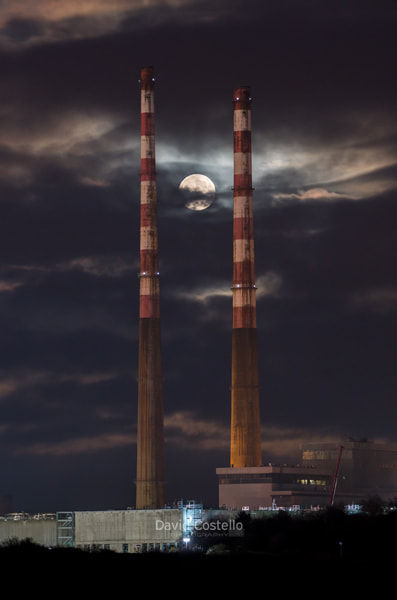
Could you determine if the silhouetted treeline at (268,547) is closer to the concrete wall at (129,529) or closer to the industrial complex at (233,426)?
the concrete wall at (129,529)

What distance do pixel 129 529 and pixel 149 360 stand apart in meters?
16.3

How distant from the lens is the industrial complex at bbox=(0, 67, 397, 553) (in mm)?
111500

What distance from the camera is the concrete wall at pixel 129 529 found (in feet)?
343

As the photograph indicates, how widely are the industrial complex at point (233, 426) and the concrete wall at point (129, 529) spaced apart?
4.3 inches

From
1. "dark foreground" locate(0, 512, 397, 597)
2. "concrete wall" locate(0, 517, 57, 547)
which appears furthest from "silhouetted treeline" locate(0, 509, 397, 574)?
"concrete wall" locate(0, 517, 57, 547)

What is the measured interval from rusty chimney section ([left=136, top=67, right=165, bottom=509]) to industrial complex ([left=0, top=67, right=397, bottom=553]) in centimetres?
9

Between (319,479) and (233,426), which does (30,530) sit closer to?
(233,426)

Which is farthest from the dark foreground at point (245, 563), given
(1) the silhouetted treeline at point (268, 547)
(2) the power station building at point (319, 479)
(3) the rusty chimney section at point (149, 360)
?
(3) the rusty chimney section at point (149, 360)

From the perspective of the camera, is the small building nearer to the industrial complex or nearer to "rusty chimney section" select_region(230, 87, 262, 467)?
the industrial complex

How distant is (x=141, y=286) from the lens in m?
117

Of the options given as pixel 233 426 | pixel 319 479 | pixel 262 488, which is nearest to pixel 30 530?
pixel 233 426

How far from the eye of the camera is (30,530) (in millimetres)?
114125

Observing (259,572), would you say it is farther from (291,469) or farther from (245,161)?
(245,161)

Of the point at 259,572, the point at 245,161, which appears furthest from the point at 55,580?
the point at 245,161
